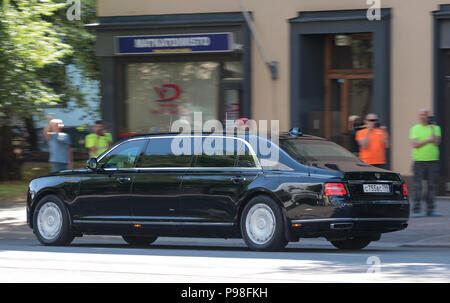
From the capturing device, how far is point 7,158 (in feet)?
85.4

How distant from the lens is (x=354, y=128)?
19359 millimetres

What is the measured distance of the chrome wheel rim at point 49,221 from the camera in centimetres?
1346

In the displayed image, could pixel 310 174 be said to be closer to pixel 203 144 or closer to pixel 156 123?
pixel 203 144

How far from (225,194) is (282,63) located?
8902 mm

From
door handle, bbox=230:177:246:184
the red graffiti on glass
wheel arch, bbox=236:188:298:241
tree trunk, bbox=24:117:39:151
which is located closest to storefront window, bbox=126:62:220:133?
the red graffiti on glass

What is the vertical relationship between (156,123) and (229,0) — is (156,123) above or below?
below

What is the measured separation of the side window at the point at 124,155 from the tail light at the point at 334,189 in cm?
294

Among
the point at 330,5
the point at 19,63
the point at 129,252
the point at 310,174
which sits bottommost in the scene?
the point at 129,252

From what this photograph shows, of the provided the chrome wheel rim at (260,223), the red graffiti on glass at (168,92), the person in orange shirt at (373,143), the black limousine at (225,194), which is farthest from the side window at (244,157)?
the red graffiti on glass at (168,92)

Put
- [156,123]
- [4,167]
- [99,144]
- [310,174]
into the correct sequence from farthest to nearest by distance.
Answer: [4,167] < [156,123] < [99,144] < [310,174]

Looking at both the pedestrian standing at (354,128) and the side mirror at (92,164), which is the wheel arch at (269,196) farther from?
the pedestrian standing at (354,128)

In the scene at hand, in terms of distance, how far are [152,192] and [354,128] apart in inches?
303
